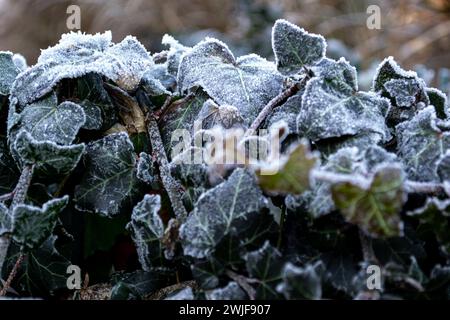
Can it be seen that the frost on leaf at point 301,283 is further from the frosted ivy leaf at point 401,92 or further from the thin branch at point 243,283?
the frosted ivy leaf at point 401,92

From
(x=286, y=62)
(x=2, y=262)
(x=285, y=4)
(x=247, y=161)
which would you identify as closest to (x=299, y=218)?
(x=247, y=161)

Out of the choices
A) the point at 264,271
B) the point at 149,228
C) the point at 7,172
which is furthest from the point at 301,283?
the point at 7,172

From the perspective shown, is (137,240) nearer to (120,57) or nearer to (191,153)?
(191,153)

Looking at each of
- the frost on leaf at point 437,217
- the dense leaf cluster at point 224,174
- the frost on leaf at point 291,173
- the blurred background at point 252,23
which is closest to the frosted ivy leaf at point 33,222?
the dense leaf cluster at point 224,174

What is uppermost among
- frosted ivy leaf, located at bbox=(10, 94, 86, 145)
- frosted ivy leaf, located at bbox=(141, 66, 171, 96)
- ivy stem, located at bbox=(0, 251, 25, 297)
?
frosted ivy leaf, located at bbox=(141, 66, 171, 96)

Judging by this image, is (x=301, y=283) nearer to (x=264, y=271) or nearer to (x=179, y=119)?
(x=264, y=271)

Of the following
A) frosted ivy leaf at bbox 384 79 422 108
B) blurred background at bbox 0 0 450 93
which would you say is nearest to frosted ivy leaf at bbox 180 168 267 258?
frosted ivy leaf at bbox 384 79 422 108

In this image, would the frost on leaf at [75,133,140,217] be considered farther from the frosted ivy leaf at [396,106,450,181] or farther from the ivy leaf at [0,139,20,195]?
the frosted ivy leaf at [396,106,450,181]
